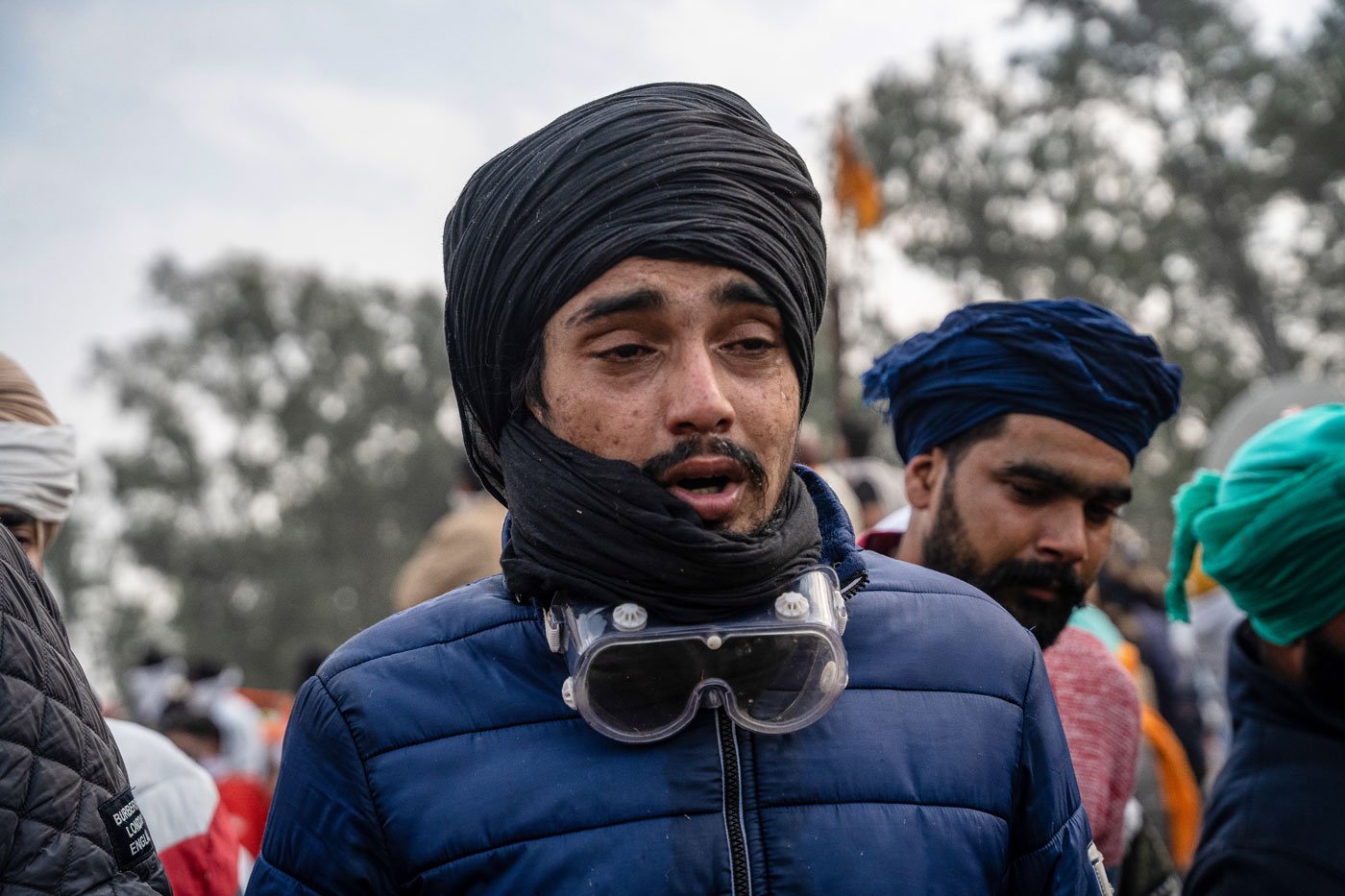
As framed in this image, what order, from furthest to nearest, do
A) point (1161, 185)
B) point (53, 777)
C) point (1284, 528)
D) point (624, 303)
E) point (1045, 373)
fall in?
point (1161, 185) < point (1045, 373) < point (1284, 528) < point (624, 303) < point (53, 777)

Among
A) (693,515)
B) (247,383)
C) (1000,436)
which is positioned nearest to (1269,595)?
(1000,436)

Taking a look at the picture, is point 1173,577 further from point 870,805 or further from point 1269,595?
point 870,805

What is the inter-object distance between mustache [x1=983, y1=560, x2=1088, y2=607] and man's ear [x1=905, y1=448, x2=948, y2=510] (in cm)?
25

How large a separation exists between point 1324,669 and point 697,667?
156 cm

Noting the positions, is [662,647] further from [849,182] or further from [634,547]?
[849,182]

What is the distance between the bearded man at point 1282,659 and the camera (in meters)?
2.41

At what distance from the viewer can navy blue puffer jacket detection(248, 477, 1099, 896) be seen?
5.64ft

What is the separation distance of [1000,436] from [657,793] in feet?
4.61

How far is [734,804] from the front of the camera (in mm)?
1753

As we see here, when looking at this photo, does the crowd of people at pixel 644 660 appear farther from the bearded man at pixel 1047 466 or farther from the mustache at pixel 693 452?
the bearded man at pixel 1047 466

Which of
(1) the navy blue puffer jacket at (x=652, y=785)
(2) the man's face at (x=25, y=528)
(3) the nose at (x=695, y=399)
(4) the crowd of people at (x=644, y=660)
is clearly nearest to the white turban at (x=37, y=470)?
(2) the man's face at (x=25, y=528)

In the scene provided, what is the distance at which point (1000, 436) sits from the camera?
9.30 ft

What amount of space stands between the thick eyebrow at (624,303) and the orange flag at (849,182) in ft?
51.0

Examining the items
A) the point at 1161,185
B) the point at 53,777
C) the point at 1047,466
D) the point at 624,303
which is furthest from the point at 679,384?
the point at 1161,185
